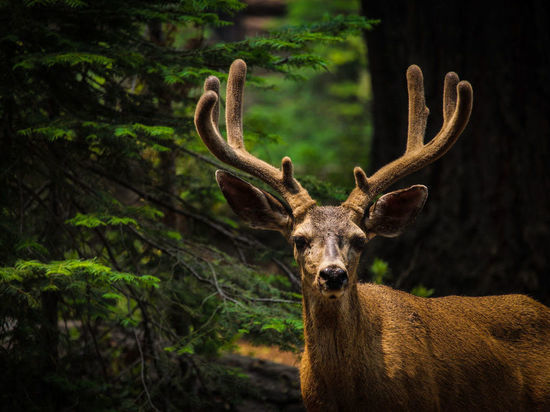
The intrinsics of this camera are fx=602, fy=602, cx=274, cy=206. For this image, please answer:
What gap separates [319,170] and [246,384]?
302 inches

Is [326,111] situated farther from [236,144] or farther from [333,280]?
[333,280]

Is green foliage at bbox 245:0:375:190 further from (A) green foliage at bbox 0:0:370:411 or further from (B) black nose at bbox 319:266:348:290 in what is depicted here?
(B) black nose at bbox 319:266:348:290

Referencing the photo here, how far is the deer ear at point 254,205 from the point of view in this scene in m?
4.20

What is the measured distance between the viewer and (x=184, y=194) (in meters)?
6.77

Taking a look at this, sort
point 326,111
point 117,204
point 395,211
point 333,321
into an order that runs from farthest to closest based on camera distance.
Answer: point 326,111 → point 117,204 → point 395,211 → point 333,321

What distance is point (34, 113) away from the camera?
5293mm

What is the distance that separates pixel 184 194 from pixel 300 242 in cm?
311

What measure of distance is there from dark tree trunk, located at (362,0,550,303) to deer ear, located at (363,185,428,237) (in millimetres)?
3320

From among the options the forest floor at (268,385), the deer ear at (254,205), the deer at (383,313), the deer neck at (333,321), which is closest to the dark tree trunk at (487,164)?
the forest floor at (268,385)

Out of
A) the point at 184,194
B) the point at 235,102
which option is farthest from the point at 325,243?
the point at 184,194

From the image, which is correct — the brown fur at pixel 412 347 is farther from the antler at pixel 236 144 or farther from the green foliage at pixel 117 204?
the green foliage at pixel 117 204

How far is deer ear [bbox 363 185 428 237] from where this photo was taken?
413 cm

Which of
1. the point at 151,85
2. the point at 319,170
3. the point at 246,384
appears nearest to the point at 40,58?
the point at 151,85

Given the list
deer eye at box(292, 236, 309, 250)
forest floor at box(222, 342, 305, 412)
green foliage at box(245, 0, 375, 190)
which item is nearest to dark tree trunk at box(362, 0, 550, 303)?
forest floor at box(222, 342, 305, 412)
